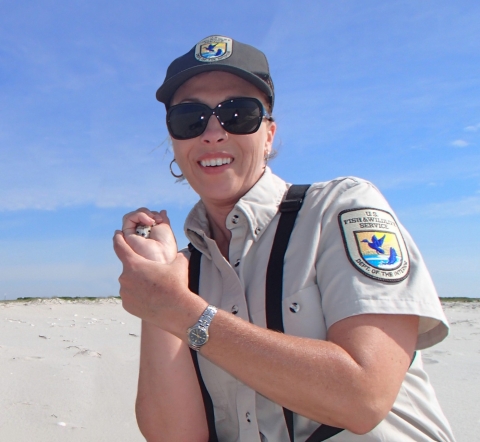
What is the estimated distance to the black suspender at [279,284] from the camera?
1828mm

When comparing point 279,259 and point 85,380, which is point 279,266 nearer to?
point 279,259

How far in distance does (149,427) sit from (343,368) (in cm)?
120

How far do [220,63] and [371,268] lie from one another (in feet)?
3.91

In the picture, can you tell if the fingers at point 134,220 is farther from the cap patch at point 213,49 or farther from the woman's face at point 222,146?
the cap patch at point 213,49

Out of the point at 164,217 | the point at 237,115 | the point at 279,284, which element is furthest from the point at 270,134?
the point at 279,284

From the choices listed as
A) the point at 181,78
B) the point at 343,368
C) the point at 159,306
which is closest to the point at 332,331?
the point at 343,368

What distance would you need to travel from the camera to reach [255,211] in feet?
A: 7.14

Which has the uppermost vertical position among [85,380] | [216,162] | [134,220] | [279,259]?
[216,162]

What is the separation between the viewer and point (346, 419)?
1559 millimetres

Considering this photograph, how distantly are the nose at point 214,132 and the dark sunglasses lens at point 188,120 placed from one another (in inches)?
1.0

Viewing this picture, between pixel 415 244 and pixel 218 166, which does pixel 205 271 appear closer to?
pixel 218 166

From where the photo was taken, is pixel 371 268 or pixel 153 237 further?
pixel 153 237

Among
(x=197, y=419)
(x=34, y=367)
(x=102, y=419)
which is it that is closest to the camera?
(x=197, y=419)

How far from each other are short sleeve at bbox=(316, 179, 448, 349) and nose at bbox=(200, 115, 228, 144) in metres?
0.65
